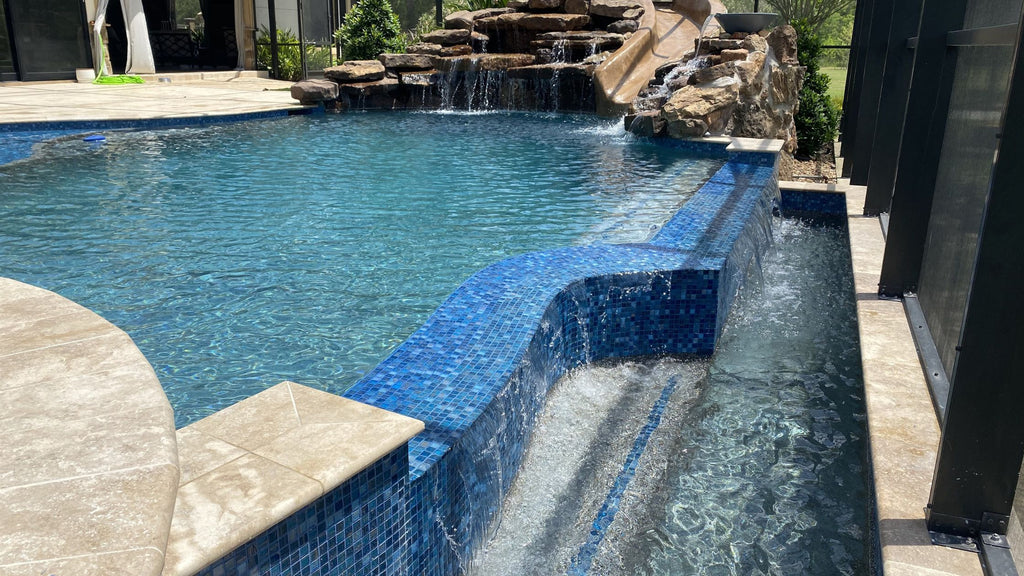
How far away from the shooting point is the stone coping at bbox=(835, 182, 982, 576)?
2.22m

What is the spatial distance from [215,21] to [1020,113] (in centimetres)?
2502

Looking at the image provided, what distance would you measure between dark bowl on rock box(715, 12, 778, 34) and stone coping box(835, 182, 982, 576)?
8444 mm

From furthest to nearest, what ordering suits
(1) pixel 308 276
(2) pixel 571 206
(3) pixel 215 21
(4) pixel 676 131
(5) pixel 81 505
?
(3) pixel 215 21
(4) pixel 676 131
(2) pixel 571 206
(1) pixel 308 276
(5) pixel 81 505

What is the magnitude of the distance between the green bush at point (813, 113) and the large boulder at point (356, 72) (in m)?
8.27

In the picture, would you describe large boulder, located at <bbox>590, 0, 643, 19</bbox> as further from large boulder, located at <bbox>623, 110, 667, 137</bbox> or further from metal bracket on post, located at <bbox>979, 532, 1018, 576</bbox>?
metal bracket on post, located at <bbox>979, 532, 1018, 576</bbox>

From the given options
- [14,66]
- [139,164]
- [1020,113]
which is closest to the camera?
[1020,113]

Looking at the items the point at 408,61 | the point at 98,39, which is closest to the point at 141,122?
the point at 408,61

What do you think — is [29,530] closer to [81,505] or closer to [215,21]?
[81,505]

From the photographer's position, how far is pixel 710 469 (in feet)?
11.3

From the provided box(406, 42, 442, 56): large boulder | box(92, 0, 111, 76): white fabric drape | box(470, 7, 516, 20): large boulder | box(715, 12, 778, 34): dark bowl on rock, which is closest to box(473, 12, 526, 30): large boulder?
box(470, 7, 516, 20): large boulder

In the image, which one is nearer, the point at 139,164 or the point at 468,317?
the point at 468,317

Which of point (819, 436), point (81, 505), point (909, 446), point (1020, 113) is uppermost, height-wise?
point (1020, 113)

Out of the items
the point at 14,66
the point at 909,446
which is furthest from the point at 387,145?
the point at 14,66

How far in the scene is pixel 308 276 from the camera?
4797 mm
